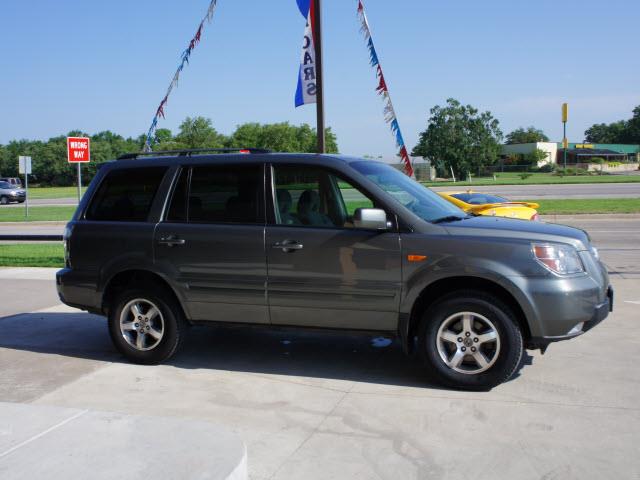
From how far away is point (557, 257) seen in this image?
5.05 metres

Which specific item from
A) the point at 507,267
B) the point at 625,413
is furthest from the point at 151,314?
the point at 625,413

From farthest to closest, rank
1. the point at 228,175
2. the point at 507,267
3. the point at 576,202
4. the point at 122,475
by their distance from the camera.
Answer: the point at 576,202, the point at 228,175, the point at 507,267, the point at 122,475

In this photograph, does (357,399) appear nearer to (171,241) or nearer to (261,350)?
(261,350)

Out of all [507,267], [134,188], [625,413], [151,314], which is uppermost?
[134,188]

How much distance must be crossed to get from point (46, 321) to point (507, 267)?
5644mm

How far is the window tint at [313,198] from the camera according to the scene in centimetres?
562

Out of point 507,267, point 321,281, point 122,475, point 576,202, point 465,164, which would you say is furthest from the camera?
point 465,164

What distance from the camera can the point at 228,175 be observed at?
5.96 m

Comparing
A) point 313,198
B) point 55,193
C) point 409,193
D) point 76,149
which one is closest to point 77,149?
point 76,149

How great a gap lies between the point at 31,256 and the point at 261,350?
9.51 m

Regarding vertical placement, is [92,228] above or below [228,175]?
below

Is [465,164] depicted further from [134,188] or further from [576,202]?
[134,188]

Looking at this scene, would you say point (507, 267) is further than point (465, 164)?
No

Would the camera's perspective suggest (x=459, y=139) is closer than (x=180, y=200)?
No
